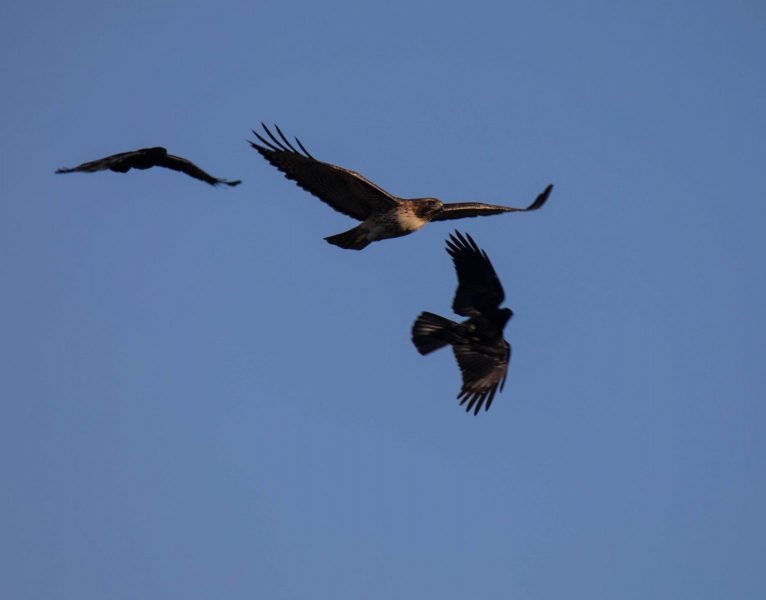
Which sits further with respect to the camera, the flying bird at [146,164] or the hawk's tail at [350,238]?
the hawk's tail at [350,238]

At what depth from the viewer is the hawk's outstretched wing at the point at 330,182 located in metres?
19.6

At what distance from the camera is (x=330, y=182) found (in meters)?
20.0

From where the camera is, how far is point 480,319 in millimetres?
20484

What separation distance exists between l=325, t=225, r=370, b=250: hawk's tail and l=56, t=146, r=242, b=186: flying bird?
8.72 feet

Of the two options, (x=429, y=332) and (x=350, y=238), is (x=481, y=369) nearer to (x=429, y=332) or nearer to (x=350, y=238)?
(x=429, y=332)

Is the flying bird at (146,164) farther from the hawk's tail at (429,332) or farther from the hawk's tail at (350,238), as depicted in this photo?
the hawk's tail at (429,332)

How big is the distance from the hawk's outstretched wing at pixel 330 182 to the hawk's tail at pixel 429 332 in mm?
1723

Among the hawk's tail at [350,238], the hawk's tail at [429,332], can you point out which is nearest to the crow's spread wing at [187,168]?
the hawk's tail at [350,238]

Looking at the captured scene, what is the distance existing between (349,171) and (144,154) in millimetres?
3166

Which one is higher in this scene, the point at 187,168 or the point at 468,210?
the point at 468,210

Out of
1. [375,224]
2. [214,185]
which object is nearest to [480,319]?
[375,224]

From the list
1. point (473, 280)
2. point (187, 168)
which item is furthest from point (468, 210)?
point (187, 168)

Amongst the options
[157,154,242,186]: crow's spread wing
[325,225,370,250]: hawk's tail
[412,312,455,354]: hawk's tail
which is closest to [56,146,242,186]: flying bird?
[157,154,242,186]: crow's spread wing

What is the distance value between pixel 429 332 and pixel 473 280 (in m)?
1.02
